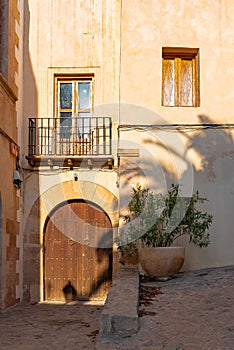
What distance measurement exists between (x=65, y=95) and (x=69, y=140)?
1045 millimetres

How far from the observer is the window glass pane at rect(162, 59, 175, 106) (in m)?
10.3

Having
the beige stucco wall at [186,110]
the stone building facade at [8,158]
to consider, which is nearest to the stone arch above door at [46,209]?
the stone building facade at [8,158]

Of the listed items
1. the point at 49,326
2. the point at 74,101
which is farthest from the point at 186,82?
the point at 49,326

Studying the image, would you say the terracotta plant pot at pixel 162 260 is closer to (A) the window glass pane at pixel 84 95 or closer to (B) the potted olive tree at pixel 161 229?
(B) the potted olive tree at pixel 161 229

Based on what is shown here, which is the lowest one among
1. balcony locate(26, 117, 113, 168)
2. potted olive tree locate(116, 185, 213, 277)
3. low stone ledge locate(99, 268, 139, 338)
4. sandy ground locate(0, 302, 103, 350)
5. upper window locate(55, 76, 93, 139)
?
sandy ground locate(0, 302, 103, 350)

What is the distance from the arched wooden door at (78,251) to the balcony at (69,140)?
1026 mm

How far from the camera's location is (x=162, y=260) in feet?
27.3

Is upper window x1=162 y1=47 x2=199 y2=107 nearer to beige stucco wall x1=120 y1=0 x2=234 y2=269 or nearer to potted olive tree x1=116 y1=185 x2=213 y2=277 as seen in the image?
beige stucco wall x1=120 y1=0 x2=234 y2=269

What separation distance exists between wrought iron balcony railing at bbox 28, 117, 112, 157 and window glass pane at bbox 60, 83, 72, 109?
14.4 inches

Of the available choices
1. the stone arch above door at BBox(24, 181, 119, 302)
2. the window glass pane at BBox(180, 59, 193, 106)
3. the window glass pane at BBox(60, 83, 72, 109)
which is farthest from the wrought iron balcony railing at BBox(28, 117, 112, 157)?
the window glass pane at BBox(180, 59, 193, 106)

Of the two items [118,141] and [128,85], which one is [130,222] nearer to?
[118,141]

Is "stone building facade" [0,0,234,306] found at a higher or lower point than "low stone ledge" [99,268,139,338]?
higher

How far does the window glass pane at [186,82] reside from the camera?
10336 millimetres

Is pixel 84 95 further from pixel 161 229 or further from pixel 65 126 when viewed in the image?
pixel 161 229
